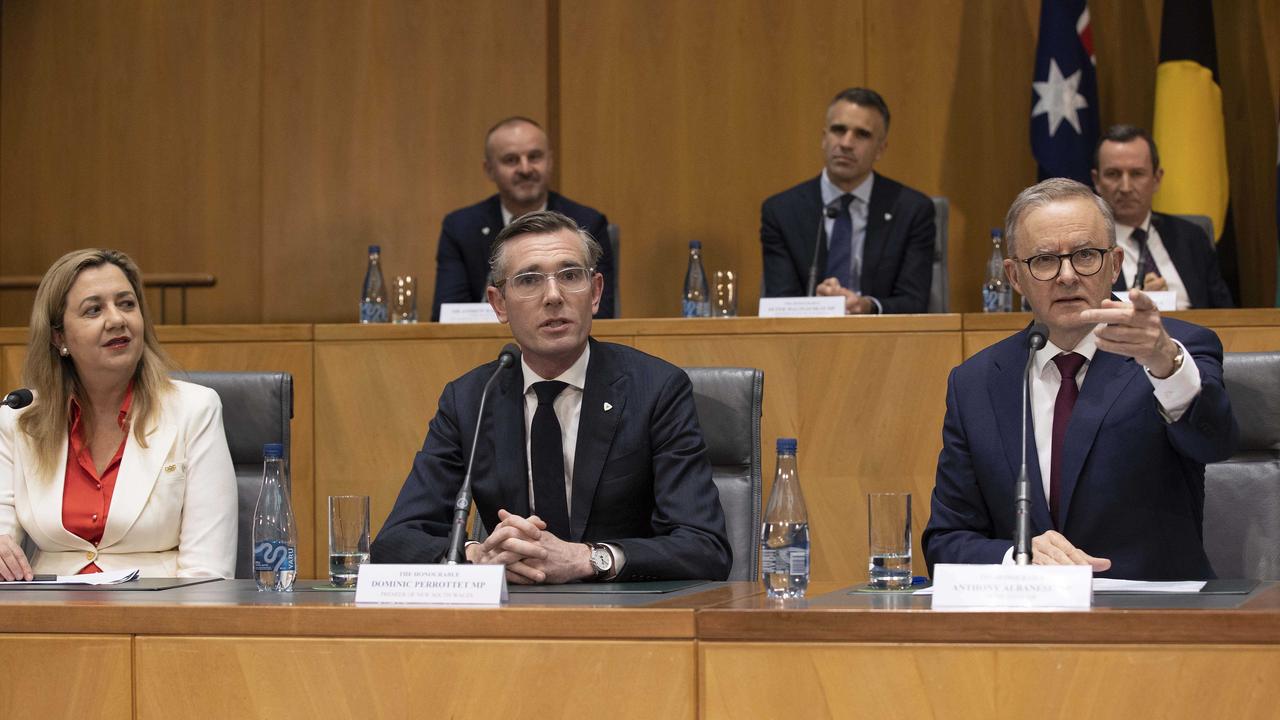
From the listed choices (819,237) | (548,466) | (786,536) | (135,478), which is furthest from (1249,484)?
(135,478)

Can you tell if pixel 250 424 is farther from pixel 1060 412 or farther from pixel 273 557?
pixel 1060 412

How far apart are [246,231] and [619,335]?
2.91 m

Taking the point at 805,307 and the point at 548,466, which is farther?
the point at 805,307

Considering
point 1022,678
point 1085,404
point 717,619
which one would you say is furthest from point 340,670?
point 1085,404

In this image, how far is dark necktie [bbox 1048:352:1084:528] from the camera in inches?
99.9

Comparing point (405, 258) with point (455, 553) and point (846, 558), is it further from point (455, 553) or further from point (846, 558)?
point (455, 553)

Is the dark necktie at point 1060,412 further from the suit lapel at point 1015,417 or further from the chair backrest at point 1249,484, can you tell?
the chair backrest at point 1249,484

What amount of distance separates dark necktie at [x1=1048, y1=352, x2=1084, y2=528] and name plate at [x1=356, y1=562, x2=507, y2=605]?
1.05 meters

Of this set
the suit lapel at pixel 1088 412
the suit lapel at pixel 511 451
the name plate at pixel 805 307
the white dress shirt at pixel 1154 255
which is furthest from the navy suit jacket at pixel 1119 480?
the white dress shirt at pixel 1154 255

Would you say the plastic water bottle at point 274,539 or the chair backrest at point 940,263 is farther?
the chair backrest at point 940,263

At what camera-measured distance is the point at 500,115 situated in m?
6.31

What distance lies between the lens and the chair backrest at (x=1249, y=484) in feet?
9.14

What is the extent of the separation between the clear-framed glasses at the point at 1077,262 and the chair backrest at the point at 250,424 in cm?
162

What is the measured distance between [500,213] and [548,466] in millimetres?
2542
